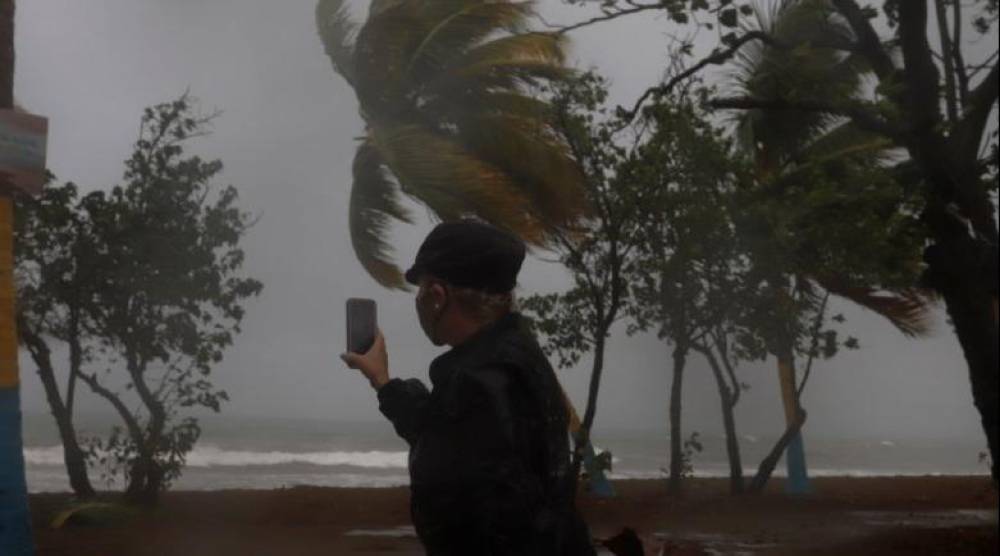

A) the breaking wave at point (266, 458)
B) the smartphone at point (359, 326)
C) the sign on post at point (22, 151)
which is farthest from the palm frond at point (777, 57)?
the breaking wave at point (266, 458)

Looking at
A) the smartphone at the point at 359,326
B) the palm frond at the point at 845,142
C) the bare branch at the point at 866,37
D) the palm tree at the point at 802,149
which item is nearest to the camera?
the smartphone at the point at 359,326

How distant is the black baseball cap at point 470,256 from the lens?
2.16 m

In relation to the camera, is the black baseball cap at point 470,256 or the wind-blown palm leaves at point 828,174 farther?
the wind-blown palm leaves at point 828,174

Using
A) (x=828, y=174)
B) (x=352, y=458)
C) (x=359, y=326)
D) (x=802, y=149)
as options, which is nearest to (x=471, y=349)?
(x=359, y=326)

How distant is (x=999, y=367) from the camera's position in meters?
8.76

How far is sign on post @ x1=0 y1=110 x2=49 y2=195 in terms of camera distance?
673 centimetres

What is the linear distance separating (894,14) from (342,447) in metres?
47.0

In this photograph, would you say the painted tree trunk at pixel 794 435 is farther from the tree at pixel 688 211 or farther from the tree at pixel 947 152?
the tree at pixel 947 152

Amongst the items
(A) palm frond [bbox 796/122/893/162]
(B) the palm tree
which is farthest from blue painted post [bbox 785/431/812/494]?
(A) palm frond [bbox 796/122/893/162]

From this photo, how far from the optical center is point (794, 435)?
18188 mm

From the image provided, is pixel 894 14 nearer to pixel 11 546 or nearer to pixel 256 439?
pixel 11 546

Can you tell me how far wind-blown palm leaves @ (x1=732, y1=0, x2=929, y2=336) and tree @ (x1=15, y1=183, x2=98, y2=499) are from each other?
7226 mm

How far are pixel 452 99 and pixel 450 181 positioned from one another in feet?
6.94

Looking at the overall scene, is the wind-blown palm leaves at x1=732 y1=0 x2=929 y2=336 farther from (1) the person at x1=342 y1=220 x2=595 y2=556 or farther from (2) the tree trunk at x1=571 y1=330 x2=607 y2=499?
(1) the person at x1=342 y1=220 x2=595 y2=556
